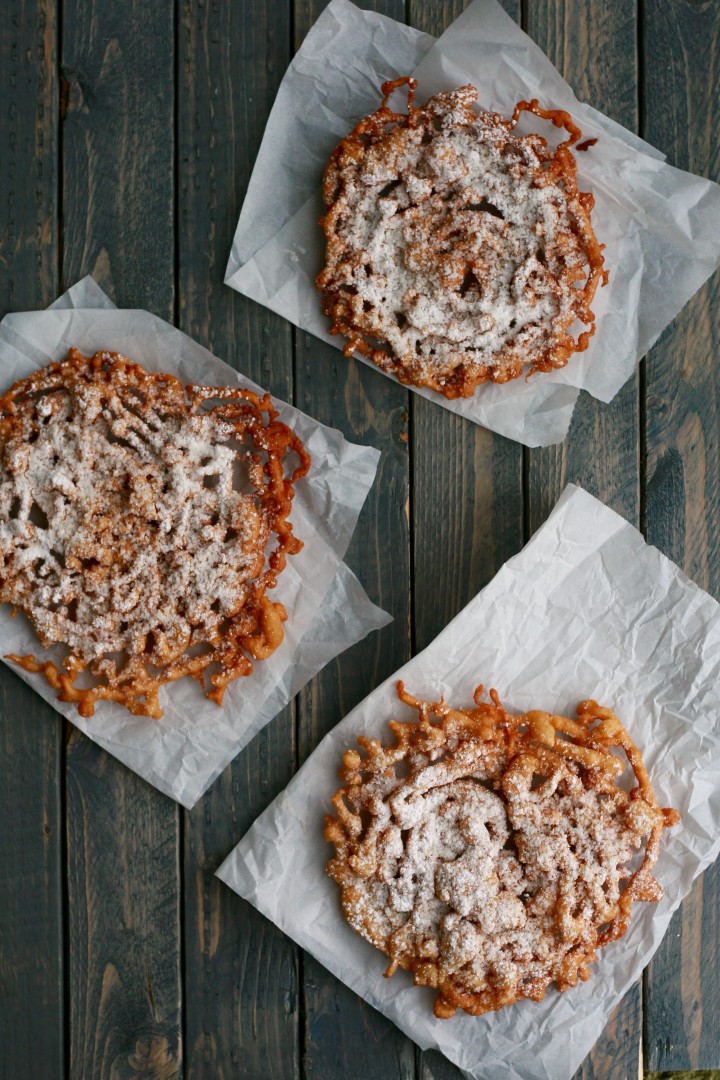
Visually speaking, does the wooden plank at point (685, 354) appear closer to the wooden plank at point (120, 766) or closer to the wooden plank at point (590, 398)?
the wooden plank at point (590, 398)

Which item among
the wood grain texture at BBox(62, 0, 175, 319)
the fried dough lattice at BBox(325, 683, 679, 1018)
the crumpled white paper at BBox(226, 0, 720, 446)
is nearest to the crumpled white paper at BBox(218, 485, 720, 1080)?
the fried dough lattice at BBox(325, 683, 679, 1018)

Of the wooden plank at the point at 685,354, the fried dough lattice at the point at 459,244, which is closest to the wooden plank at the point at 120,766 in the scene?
the fried dough lattice at the point at 459,244

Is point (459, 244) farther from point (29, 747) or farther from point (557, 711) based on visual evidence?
point (29, 747)

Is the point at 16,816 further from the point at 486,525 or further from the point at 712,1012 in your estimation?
the point at 712,1012

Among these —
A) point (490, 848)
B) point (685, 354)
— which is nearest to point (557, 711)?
point (490, 848)

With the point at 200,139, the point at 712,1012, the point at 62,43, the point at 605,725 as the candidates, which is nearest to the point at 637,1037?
the point at 712,1012
